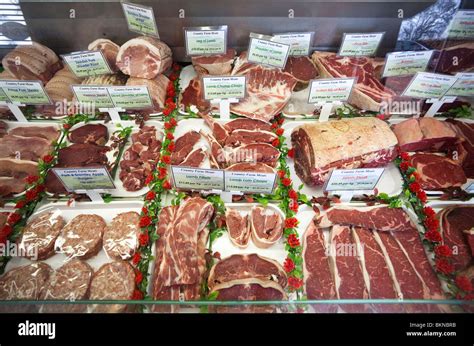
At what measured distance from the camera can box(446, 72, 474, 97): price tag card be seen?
11.7 ft

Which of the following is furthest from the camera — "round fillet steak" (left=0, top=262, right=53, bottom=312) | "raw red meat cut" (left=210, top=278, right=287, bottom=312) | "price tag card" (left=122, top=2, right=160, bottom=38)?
"price tag card" (left=122, top=2, right=160, bottom=38)

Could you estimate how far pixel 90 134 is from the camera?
12.4 ft

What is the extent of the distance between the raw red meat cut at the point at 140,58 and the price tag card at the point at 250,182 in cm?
183

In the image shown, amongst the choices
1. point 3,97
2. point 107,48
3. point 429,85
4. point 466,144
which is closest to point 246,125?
point 107,48

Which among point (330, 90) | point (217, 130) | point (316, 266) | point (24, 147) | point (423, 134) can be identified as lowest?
point (316, 266)

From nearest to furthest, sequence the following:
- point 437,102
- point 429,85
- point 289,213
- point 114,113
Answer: point 289,213, point 429,85, point 437,102, point 114,113

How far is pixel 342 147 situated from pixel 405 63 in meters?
1.44

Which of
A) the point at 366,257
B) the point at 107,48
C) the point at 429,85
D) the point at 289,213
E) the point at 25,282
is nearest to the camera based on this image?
the point at 25,282

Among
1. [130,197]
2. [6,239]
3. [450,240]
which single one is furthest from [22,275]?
[450,240]

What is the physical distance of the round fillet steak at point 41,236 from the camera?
9.67 ft

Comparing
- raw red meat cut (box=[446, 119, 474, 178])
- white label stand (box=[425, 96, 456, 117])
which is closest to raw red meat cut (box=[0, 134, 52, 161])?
white label stand (box=[425, 96, 456, 117])

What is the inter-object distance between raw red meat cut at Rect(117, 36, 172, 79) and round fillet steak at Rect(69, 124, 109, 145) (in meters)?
0.76

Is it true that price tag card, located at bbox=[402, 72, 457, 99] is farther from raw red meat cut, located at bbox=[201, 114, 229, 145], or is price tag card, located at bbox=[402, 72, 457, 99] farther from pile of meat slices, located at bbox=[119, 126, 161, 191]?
pile of meat slices, located at bbox=[119, 126, 161, 191]

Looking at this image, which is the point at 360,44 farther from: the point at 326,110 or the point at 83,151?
the point at 83,151
